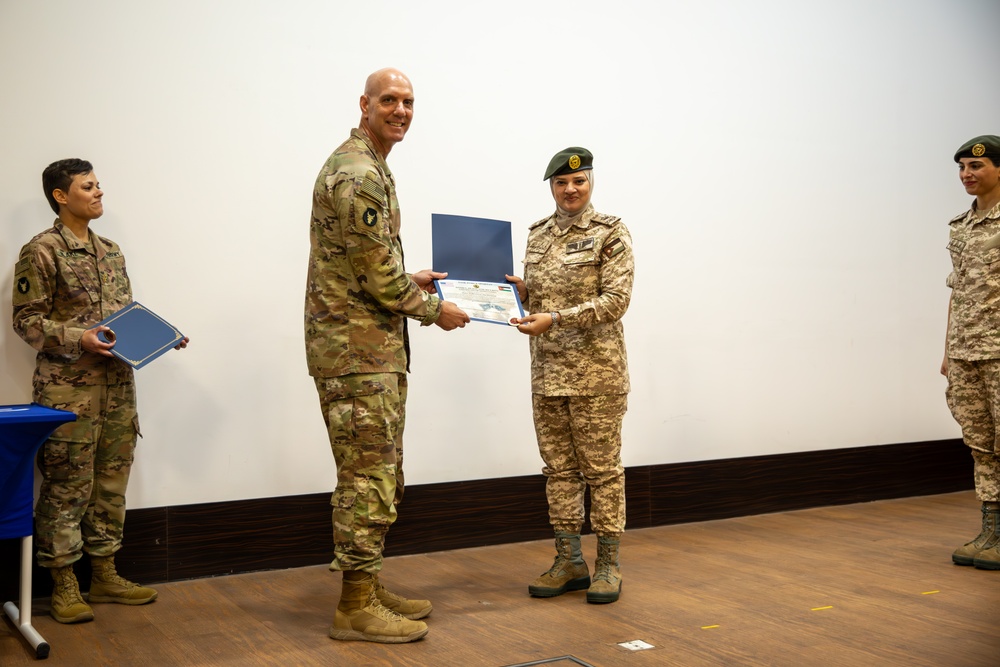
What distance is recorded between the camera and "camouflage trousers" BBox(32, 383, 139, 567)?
9.90 ft

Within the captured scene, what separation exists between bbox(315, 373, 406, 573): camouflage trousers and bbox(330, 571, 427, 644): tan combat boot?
60mm

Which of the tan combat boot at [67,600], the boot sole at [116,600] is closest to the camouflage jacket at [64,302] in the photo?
the tan combat boot at [67,600]

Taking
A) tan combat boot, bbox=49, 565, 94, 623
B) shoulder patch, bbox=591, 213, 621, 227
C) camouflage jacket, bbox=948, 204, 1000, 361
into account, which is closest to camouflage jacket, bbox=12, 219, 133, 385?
tan combat boot, bbox=49, 565, 94, 623

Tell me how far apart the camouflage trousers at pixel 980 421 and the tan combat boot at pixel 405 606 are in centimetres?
220

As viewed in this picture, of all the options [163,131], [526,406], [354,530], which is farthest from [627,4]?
[354,530]

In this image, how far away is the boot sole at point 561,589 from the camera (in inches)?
125

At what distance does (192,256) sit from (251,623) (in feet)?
4.65

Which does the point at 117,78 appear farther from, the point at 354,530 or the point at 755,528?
the point at 755,528

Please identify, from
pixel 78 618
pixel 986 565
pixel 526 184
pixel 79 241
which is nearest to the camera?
pixel 78 618

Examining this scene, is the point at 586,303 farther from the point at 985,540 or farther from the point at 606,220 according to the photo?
the point at 985,540

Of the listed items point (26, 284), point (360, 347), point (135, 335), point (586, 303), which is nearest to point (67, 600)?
point (135, 335)

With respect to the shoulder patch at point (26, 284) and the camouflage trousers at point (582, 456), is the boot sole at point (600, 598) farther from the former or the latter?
the shoulder patch at point (26, 284)

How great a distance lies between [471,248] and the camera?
313cm

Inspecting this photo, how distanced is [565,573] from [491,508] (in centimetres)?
92
